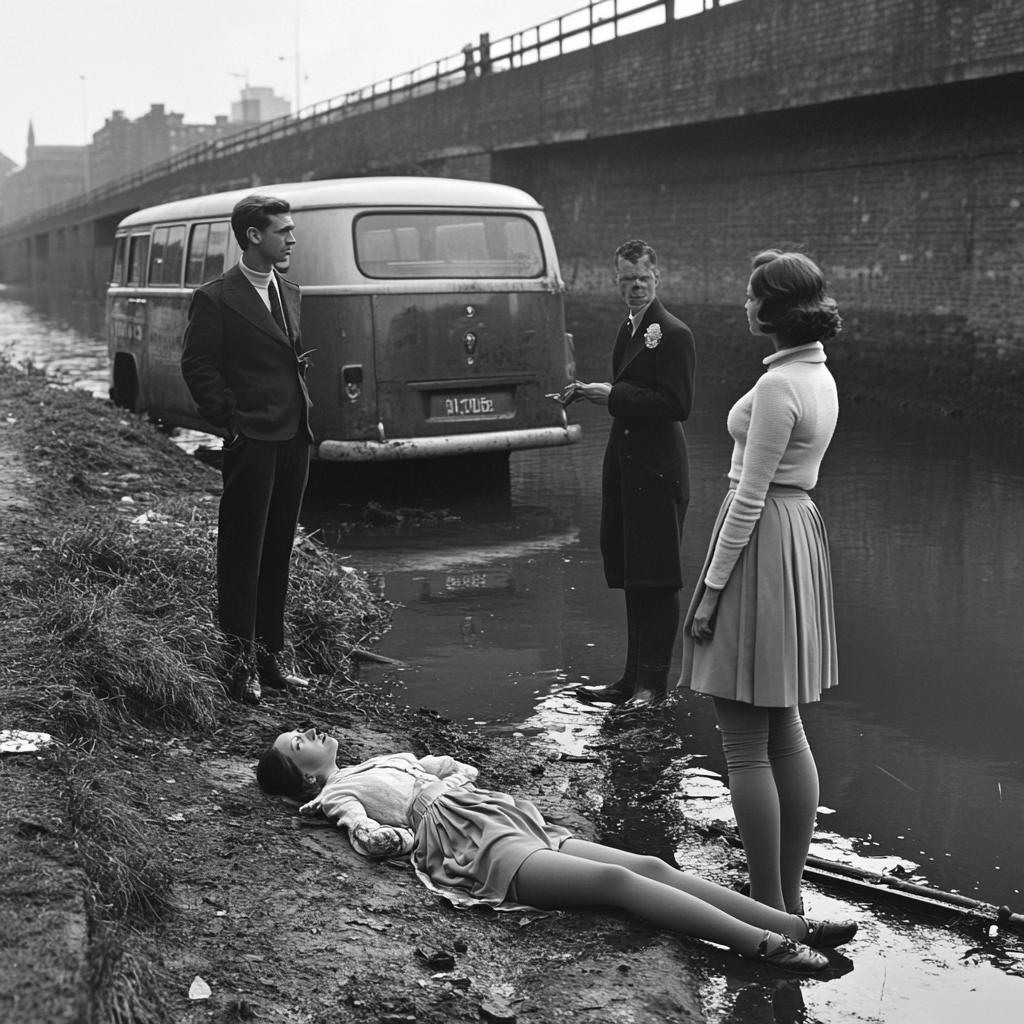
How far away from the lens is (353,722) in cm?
515

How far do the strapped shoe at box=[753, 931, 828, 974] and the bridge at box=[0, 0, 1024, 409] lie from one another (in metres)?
11.5

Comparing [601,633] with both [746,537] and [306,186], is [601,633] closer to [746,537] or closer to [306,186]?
[746,537]

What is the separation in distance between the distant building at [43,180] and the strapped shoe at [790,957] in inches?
6084

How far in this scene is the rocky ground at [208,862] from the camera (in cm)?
286

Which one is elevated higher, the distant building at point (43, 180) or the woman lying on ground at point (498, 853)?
the distant building at point (43, 180)

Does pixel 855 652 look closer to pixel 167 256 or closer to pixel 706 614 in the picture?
pixel 706 614

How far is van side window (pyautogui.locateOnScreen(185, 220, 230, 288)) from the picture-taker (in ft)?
34.9

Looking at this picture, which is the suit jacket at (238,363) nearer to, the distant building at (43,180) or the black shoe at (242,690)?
the black shoe at (242,690)

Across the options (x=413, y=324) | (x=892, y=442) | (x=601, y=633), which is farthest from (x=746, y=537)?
(x=892, y=442)

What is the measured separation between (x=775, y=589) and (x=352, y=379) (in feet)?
20.0

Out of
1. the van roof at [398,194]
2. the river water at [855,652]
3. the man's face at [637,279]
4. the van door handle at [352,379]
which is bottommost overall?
the river water at [855,652]

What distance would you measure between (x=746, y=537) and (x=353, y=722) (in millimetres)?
2184

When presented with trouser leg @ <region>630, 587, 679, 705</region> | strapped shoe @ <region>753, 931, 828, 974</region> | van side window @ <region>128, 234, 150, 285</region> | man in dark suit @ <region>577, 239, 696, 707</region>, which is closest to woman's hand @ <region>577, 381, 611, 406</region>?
man in dark suit @ <region>577, 239, 696, 707</region>

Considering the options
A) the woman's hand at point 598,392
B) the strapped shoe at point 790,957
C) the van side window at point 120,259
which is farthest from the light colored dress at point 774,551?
the van side window at point 120,259
